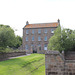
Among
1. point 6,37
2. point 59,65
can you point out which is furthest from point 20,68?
point 6,37

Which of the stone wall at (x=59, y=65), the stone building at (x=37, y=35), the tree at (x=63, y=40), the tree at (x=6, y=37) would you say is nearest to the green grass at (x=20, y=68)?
the tree at (x=6, y=37)

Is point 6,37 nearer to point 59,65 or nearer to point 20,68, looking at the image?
point 20,68

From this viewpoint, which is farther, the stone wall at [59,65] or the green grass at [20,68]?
the green grass at [20,68]

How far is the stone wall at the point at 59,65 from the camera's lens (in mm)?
7988

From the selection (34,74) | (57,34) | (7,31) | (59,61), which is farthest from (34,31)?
(59,61)

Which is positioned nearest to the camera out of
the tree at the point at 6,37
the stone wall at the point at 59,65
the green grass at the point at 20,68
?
the stone wall at the point at 59,65

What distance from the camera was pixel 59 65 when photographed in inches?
315

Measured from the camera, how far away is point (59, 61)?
7996mm

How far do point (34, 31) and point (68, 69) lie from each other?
43.4m

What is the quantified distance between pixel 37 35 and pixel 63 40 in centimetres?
2636

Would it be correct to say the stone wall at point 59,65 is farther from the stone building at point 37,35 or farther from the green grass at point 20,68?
the stone building at point 37,35

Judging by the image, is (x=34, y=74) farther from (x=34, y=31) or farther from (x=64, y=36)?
(x=34, y=31)

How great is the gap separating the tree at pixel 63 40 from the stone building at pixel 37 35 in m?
23.6

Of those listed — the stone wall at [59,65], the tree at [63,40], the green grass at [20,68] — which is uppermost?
the tree at [63,40]
